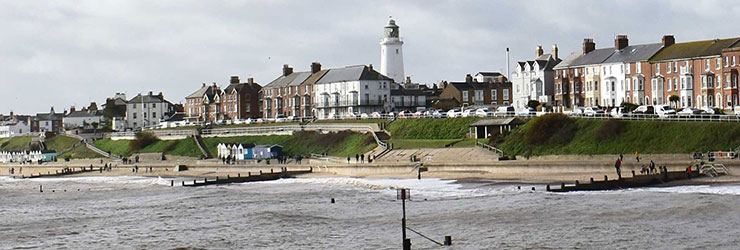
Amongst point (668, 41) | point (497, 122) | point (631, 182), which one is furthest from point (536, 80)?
point (631, 182)

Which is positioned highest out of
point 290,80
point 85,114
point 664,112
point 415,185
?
point 290,80

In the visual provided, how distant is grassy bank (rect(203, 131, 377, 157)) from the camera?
3625 inches

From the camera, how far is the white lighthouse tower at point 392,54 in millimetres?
141125

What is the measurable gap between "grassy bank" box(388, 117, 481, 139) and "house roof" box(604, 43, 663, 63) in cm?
1909

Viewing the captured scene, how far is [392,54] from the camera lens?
141750 millimetres

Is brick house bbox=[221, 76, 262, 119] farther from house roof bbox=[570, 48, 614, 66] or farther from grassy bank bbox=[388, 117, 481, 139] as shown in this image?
house roof bbox=[570, 48, 614, 66]

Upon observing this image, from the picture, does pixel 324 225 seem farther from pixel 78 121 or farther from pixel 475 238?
pixel 78 121

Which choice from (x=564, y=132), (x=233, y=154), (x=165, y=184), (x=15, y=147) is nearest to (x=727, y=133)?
(x=564, y=132)

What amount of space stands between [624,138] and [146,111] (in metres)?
108

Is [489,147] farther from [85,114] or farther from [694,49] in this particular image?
[85,114]

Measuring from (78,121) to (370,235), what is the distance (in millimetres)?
154072

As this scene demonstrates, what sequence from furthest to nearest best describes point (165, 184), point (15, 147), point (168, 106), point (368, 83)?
1. point (168, 106)
2. point (15, 147)
3. point (368, 83)
4. point (165, 184)

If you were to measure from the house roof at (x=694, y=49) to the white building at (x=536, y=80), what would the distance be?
16186 millimetres

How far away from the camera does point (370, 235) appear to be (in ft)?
131
